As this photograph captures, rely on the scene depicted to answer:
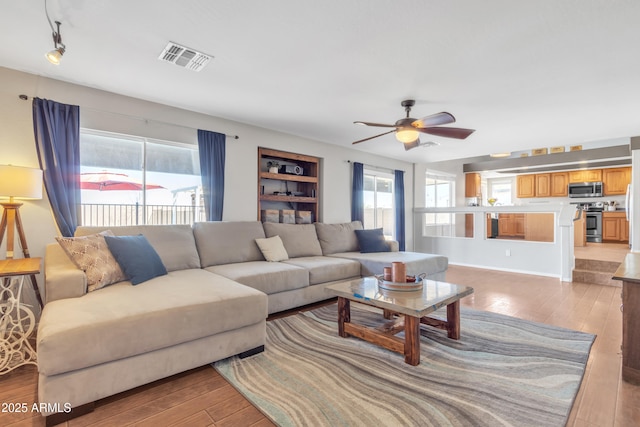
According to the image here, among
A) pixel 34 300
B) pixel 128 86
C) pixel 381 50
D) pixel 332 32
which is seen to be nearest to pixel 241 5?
pixel 332 32

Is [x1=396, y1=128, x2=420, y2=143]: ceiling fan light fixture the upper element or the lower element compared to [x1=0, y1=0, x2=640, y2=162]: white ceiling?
lower

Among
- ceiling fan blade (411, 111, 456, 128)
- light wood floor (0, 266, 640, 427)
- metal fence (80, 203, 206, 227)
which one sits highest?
ceiling fan blade (411, 111, 456, 128)

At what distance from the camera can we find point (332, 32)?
213cm

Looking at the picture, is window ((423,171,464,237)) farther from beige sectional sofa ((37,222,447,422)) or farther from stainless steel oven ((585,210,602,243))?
beige sectional sofa ((37,222,447,422))

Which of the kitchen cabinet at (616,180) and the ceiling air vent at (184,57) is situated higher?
the ceiling air vent at (184,57)

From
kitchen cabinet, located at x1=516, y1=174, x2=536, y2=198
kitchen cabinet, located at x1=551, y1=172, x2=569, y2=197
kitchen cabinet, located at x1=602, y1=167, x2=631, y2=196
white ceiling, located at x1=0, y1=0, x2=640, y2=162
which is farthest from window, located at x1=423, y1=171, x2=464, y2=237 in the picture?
white ceiling, located at x1=0, y1=0, x2=640, y2=162

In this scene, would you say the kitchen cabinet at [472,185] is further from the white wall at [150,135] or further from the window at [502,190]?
the white wall at [150,135]

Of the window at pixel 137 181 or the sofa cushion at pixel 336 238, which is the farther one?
the sofa cushion at pixel 336 238

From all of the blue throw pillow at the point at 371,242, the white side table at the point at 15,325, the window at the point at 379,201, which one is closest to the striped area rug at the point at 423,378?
the white side table at the point at 15,325

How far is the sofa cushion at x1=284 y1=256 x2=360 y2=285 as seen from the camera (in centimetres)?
344

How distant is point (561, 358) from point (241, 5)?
331cm

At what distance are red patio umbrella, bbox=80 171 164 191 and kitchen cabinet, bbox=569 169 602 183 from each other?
996 centimetres

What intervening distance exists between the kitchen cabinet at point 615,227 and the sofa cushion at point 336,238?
6.93 m

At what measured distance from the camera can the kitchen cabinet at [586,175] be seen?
773 cm
